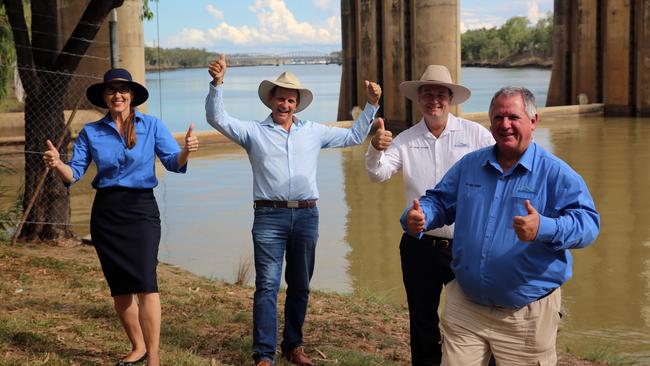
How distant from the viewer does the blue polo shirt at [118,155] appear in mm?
6000

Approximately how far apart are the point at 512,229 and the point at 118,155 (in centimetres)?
261

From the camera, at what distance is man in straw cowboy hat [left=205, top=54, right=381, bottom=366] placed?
6289 mm

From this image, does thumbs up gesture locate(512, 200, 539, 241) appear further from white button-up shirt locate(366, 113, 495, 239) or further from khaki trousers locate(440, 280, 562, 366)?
white button-up shirt locate(366, 113, 495, 239)

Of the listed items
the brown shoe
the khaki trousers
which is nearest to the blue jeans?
the brown shoe

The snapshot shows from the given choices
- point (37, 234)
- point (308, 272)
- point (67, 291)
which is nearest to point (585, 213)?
point (308, 272)

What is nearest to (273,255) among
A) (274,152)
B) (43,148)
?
(274,152)

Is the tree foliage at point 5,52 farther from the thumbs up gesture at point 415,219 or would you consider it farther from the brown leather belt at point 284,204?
the thumbs up gesture at point 415,219

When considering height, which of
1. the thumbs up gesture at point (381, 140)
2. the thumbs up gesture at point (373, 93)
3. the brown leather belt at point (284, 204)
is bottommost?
the brown leather belt at point (284, 204)

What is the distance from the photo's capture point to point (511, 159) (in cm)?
462

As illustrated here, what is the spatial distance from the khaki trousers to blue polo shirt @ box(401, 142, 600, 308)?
0.07 m

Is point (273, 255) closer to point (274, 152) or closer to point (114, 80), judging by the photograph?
point (274, 152)

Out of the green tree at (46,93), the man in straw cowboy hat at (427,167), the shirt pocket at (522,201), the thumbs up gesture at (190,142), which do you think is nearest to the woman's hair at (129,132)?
the thumbs up gesture at (190,142)

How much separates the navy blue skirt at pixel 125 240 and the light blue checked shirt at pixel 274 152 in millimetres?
753

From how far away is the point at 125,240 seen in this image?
5.98 m
